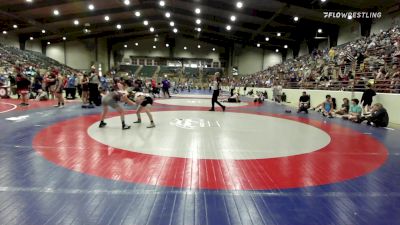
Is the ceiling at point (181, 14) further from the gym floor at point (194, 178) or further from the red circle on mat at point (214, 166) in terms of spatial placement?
the red circle on mat at point (214, 166)

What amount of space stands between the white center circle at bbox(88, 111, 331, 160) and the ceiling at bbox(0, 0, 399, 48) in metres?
17.2

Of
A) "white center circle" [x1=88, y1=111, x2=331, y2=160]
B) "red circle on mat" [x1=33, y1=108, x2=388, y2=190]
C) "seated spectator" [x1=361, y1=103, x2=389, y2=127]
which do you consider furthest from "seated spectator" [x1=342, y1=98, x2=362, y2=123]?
"red circle on mat" [x1=33, y1=108, x2=388, y2=190]

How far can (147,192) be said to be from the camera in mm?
3230

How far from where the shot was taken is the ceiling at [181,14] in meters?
24.2

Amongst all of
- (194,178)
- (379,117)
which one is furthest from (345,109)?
(194,178)

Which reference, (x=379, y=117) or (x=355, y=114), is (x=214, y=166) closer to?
(x=379, y=117)

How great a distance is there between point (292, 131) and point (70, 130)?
547 cm

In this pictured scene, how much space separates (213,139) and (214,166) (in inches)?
73.5

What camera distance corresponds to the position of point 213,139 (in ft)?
20.0

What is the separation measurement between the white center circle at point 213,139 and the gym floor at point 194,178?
23mm

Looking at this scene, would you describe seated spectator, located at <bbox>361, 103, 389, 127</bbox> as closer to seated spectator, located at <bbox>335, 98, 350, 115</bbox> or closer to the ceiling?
seated spectator, located at <bbox>335, 98, 350, 115</bbox>

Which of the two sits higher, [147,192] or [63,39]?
[63,39]

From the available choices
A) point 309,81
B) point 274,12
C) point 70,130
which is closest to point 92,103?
point 70,130

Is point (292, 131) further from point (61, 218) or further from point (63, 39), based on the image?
point (63, 39)
